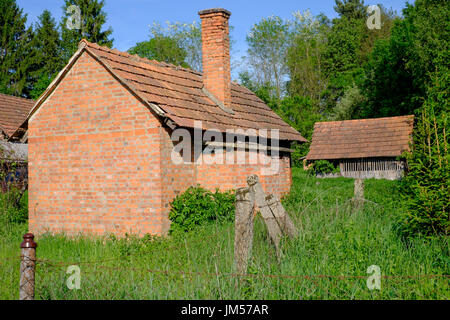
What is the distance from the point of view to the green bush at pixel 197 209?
1132 cm

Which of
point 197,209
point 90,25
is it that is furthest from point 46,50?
point 197,209

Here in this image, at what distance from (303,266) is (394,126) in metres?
26.7

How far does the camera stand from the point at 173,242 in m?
10.4

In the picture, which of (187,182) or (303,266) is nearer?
(303,266)

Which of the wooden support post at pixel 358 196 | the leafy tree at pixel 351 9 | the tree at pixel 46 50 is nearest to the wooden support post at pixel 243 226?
the wooden support post at pixel 358 196

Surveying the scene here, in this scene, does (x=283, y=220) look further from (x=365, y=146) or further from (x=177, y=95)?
(x=365, y=146)

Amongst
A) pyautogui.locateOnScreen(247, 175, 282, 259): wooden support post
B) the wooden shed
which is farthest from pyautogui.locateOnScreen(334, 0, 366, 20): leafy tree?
pyautogui.locateOnScreen(247, 175, 282, 259): wooden support post

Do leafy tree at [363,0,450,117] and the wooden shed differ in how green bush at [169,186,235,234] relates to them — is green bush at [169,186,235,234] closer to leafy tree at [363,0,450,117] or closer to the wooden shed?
leafy tree at [363,0,450,117]

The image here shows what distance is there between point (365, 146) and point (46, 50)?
3146 cm

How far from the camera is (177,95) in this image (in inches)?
508

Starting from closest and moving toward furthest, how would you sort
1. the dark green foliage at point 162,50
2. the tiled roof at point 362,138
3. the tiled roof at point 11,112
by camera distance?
the tiled roof at point 11,112
the tiled roof at point 362,138
the dark green foliage at point 162,50

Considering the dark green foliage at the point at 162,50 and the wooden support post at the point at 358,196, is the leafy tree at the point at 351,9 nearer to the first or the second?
the dark green foliage at the point at 162,50
